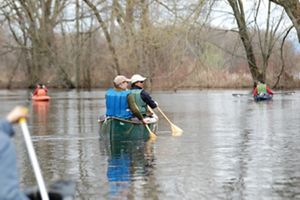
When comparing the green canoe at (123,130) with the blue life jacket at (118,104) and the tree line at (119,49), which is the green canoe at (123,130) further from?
the tree line at (119,49)

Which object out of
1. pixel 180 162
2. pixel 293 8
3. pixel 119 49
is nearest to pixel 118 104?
pixel 180 162

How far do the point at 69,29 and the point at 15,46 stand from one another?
7.57 metres

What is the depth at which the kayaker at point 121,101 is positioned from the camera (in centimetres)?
1697

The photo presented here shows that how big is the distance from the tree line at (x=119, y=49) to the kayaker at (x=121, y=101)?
28283 millimetres

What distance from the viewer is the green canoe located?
17.5 m

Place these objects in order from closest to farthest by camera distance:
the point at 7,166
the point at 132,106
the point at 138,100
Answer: the point at 7,166
the point at 132,106
the point at 138,100

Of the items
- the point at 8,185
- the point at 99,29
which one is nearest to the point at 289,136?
the point at 8,185

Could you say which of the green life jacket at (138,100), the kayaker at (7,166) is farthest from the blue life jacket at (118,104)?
the kayaker at (7,166)

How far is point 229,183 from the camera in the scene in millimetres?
11203

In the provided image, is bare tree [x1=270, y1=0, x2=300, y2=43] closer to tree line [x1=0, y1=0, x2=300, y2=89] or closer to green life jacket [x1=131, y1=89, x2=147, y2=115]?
green life jacket [x1=131, y1=89, x2=147, y2=115]

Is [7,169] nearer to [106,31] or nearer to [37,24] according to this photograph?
[106,31]

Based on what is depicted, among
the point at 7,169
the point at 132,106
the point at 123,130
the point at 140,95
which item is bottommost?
the point at 123,130

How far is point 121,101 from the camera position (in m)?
17.1

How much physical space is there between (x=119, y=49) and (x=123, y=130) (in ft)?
164
